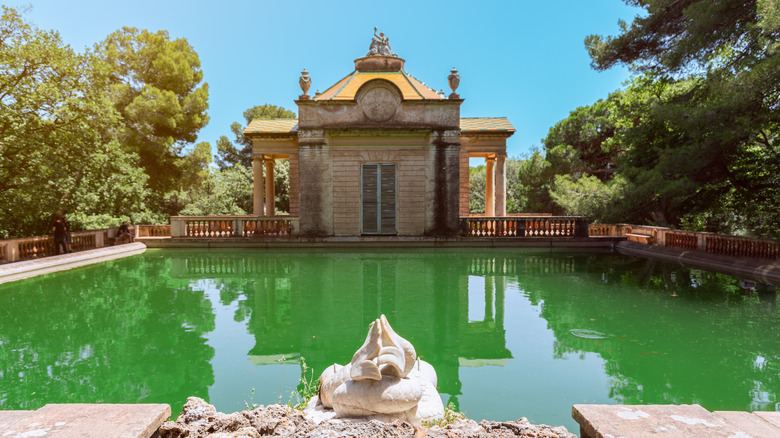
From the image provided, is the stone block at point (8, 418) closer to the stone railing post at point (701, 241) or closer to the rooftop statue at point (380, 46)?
the stone railing post at point (701, 241)

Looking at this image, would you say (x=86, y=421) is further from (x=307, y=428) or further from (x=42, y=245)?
(x=42, y=245)

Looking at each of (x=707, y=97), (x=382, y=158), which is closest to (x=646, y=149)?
(x=707, y=97)

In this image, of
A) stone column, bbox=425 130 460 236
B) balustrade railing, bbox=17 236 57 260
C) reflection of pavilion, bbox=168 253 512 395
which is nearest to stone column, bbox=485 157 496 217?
stone column, bbox=425 130 460 236

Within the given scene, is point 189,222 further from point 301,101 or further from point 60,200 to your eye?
point 301,101

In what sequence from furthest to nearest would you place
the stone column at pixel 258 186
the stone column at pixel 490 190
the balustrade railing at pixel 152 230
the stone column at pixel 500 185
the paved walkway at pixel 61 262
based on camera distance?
the stone column at pixel 490 190, the stone column at pixel 258 186, the stone column at pixel 500 185, the balustrade railing at pixel 152 230, the paved walkway at pixel 61 262

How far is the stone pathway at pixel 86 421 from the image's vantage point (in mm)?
2227

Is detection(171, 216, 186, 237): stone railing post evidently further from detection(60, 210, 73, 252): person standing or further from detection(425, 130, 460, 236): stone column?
detection(425, 130, 460, 236): stone column

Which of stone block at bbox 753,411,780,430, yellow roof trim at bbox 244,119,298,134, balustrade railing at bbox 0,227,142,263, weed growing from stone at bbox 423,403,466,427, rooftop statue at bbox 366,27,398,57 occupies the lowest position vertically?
weed growing from stone at bbox 423,403,466,427

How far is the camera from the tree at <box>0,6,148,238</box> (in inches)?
438

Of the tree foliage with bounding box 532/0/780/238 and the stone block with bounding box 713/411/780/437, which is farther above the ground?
the tree foliage with bounding box 532/0/780/238

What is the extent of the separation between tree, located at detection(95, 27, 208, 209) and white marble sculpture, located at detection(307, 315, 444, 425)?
2413 cm

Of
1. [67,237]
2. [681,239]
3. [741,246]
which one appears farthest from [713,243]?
[67,237]

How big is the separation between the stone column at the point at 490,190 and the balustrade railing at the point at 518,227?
111 inches

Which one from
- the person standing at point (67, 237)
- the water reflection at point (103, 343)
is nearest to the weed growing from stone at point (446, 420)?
the water reflection at point (103, 343)
